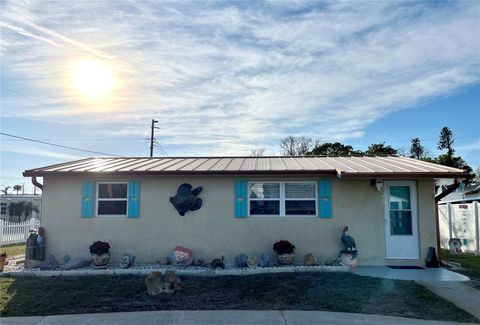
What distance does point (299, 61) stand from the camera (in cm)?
1065

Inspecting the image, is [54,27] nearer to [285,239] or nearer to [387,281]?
[285,239]

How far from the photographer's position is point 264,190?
10242 mm

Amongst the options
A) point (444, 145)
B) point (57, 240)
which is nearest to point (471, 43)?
point (57, 240)

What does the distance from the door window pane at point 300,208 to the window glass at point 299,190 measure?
0.54 ft

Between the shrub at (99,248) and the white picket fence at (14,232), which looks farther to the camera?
the white picket fence at (14,232)

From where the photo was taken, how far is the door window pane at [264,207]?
33.2 feet

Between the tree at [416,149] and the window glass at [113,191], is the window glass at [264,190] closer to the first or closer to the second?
the window glass at [113,191]

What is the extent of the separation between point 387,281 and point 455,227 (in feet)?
24.9

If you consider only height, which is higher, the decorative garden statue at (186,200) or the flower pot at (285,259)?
the decorative garden statue at (186,200)

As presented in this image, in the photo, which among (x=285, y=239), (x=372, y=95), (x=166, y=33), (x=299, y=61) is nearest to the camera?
(x=166, y=33)

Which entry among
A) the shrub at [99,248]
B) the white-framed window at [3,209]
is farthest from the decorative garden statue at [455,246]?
the white-framed window at [3,209]

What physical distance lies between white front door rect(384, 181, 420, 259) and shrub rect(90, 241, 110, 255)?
7.45 m

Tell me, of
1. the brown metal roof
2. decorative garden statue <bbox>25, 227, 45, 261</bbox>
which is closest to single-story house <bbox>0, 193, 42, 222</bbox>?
the brown metal roof

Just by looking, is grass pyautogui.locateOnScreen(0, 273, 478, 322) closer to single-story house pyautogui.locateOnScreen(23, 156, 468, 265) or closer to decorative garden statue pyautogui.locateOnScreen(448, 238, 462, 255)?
single-story house pyautogui.locateOnScreen(23, 156, 468, 265)
